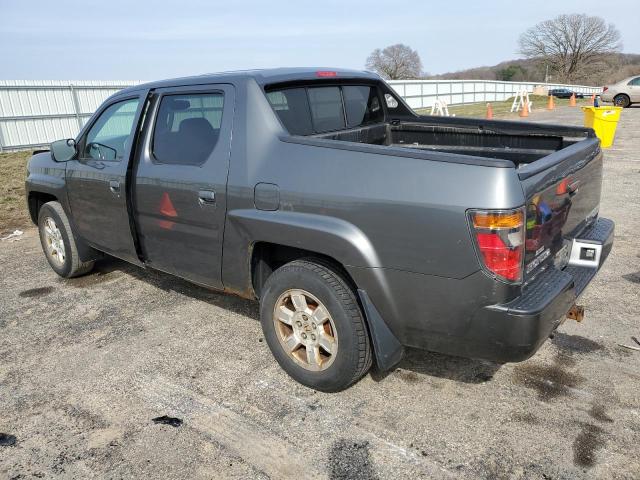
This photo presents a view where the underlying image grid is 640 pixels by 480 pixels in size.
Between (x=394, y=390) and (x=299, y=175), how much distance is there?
1.39m

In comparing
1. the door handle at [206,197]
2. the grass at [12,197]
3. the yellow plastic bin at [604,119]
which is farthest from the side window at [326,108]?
the yellow plastic bin at [604,119]

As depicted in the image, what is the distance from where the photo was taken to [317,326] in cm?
295

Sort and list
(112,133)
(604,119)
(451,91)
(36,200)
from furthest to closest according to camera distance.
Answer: (451,91), (604,119), (36,200), (112,133)

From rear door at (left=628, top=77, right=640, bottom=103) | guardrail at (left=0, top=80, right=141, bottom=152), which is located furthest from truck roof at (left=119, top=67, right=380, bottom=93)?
rear door at (left=628, top=77, right=640, bottom=103)

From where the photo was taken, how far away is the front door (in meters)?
3.95

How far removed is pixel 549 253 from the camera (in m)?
2.75

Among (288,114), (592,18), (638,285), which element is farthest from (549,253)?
(592,18)

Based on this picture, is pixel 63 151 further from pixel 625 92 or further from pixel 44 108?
pixel 625 92

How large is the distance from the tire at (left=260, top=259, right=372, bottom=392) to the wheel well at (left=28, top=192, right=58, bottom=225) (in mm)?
3293

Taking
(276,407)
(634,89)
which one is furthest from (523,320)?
(634,89)

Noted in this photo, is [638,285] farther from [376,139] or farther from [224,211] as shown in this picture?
[224,211]

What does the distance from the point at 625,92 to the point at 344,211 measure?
27313 millimetres

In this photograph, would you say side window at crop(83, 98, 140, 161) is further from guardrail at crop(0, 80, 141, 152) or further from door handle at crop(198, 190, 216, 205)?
guardrail at crop(0, 80, 141, 152)

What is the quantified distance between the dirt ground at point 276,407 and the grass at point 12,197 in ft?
14.0
